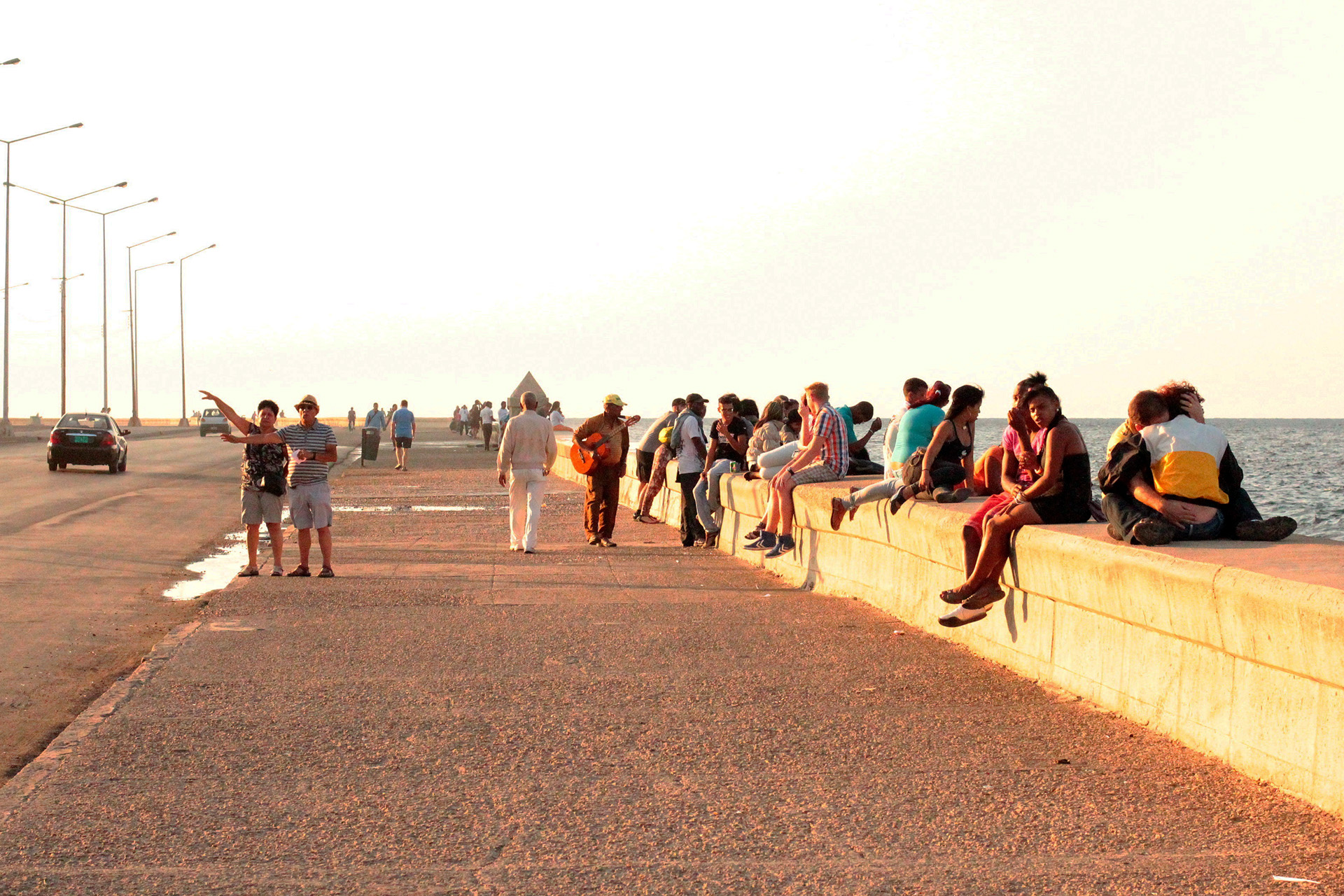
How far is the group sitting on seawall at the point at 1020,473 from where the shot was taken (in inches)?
302

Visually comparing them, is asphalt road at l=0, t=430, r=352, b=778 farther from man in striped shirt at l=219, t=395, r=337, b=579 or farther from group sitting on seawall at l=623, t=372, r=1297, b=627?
group sitting on seawall at l=623, t=372, r=1297, b=627

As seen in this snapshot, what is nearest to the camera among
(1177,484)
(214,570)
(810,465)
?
(1177,484)

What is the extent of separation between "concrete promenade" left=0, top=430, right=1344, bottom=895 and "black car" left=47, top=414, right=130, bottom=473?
27.1 meters

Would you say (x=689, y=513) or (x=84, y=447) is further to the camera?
(x=84, y=447)

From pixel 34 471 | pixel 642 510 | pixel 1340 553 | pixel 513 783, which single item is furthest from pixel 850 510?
pixel 34 471

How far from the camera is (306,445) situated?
1324 cm

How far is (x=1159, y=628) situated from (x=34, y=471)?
33557 mm

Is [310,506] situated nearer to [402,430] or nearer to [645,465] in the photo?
[645,465]

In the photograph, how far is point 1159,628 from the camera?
6.57 m

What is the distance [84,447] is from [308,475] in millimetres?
24206

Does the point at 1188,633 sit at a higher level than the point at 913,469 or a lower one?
lower

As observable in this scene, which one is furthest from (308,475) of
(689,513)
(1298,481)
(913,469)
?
(1298,481)

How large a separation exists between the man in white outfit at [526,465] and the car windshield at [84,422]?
2324 centimetres

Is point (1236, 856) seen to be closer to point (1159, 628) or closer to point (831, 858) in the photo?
point (831, 858)
